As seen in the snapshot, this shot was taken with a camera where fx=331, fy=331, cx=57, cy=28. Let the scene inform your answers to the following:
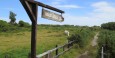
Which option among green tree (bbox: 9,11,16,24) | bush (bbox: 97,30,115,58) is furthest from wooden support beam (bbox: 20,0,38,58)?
green tree (bbox: 9,11,16,24)

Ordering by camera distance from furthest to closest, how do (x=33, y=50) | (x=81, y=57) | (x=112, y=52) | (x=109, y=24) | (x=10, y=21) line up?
(x=10, y=21)
(x=109, y=24)
(x=81, y=57)
(x=112, y=52)
(x=33, y=50)

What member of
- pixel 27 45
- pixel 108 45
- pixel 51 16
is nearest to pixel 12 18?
pixel 27 45

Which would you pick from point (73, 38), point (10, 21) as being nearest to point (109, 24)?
point (73, 38)

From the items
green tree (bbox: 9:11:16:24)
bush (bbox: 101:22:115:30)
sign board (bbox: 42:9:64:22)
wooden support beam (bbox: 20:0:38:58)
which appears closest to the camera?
wooden support beam (bbox: 20:0:38:58)

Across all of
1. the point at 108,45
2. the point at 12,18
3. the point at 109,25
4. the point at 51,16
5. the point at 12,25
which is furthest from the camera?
the point at 12,18

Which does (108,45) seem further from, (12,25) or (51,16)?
(12,25)

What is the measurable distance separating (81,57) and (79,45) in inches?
180

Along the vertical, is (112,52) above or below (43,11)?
below

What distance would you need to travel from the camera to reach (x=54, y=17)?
364 inches

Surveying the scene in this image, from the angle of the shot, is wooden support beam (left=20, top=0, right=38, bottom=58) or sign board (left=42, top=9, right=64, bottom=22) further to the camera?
sign board (left=42, top=9, right=64, bottom=22)

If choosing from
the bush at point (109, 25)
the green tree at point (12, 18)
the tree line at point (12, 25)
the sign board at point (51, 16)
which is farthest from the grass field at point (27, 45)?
the green tree at point (12, 18)

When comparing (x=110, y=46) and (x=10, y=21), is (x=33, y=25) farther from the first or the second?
(x=10, y=21)

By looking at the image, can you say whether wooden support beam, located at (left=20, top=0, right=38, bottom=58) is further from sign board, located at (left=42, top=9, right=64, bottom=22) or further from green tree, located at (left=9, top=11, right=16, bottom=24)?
green tree, located at (left=9, top=11, right=16, bottom=24)

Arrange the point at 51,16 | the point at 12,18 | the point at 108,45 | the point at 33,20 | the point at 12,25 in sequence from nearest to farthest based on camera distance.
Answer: the point at 33,20 < the point at 51,16 < the point at 108,45 < the point at 12,25 < the point at 12,18
